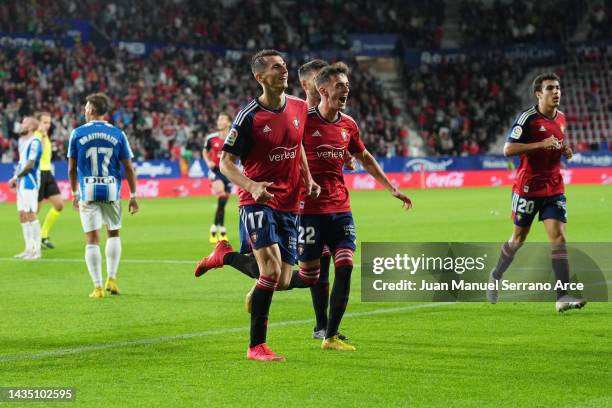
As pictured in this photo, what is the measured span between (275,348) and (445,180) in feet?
123

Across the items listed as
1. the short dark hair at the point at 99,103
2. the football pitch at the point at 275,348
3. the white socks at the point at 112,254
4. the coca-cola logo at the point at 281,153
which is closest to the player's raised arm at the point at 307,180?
the coca-cola logo at the point at 281,153

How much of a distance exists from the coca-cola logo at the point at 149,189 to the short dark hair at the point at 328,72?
30593 mm

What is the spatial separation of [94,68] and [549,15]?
25.8 m

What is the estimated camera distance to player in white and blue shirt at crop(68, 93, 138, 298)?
41.0 ft

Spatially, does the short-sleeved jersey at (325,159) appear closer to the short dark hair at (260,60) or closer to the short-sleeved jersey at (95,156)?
the short dark hair at (260,60)

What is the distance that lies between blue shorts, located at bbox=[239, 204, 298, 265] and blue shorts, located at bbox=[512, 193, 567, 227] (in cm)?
362

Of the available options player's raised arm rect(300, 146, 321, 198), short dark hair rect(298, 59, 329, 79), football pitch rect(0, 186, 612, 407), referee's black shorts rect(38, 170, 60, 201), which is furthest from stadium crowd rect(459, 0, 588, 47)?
player's raised arm rect(300, 146, 321, 198)

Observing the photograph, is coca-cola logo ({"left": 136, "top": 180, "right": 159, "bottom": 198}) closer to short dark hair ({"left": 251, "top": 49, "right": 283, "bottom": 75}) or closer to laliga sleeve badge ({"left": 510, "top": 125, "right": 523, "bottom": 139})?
laliga sleeve badge ({"left": 510, "top": 125, "right": 523, "bottom": 139})

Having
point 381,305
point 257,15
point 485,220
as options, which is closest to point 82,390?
point 381,305

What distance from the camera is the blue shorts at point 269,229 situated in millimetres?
8156

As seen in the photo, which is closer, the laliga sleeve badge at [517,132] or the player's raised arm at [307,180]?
the player's raised arm at [307,180]

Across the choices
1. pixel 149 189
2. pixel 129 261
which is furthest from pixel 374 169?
pixel 149 189

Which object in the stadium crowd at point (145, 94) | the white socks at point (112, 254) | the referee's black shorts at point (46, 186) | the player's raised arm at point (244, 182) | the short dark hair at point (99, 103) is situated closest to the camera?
the player's raised arm at point (244, 182)

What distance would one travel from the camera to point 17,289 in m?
13.5
